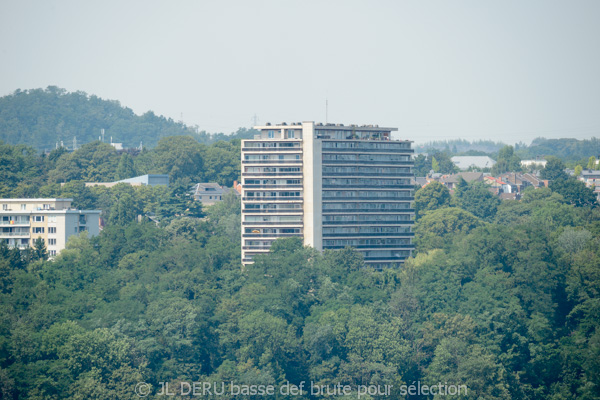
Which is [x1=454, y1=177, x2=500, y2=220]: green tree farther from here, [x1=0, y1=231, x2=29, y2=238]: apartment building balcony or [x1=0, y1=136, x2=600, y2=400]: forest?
[x1=0, y1=231, x2=29, y2=238]: apartment building balcony

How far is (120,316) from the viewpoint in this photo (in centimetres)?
8869

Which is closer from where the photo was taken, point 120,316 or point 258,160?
point 120,316

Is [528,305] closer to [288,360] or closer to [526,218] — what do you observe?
[288,360]

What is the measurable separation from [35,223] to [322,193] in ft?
116

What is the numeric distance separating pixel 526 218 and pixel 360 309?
59.0 meters

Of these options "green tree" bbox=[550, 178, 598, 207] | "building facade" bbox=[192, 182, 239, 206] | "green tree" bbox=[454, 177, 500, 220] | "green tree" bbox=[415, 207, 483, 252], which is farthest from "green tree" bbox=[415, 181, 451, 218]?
"building facade" bbox=[192, 182, 239, 206]

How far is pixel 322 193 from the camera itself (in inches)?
4316

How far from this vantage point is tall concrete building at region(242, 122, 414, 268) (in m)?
110

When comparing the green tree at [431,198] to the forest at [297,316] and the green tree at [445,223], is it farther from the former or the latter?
the forest at [297,316]

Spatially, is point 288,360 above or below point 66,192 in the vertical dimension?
below

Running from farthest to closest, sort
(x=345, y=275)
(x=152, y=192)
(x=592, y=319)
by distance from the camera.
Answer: (x=152, y=192) → (x=345, y=275) → (x=592, y=319)

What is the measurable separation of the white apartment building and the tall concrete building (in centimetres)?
2454

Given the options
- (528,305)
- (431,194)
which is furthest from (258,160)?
(431,194)

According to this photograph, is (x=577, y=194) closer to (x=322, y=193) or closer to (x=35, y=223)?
(x=322, y=193)
